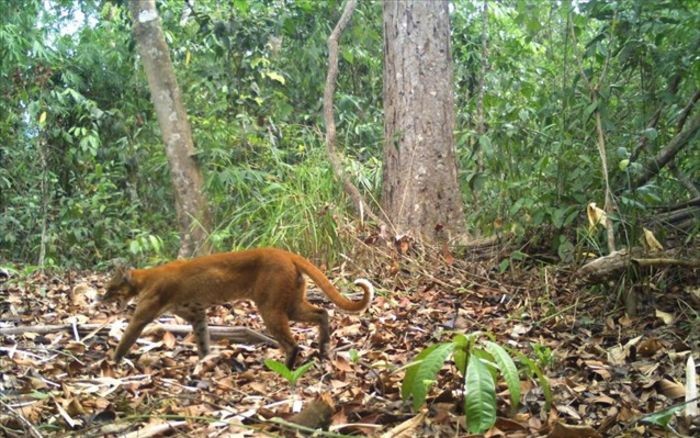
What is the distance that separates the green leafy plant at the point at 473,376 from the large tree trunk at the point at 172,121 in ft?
17.5

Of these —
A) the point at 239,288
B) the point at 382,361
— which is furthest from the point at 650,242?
the point at 239,288

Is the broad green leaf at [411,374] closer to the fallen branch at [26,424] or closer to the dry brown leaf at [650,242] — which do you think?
the fallen branch at [26,424]

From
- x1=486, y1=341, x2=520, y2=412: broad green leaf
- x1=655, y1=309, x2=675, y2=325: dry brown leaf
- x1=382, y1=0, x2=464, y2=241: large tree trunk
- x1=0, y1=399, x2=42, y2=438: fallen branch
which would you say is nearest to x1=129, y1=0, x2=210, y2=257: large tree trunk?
x1=382, y1=0, x2=464, y2=241: large tree trunk

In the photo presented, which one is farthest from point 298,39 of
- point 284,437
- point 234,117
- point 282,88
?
point 284,437

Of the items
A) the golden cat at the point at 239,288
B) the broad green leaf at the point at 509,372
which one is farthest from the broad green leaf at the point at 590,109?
the broad green leaf at the point at 509,372

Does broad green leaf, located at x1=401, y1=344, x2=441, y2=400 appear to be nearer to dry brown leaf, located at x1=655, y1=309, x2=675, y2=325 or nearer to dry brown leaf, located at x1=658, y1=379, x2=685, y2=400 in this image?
dry brown leaf, located at x1=658, y1=379, x2=685, y2=400

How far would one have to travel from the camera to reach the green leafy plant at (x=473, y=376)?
271 cm

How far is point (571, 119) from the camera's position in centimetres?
584

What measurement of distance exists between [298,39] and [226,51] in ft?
3.79

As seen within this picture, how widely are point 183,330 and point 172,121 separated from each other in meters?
3.78

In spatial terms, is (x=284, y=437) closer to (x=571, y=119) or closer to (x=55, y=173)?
(x=571, y=119)

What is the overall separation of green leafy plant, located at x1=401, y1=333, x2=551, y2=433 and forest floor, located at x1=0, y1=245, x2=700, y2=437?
0.17 meters

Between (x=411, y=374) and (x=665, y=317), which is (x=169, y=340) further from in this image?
(x=665, y=317)

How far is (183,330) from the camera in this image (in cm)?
493
